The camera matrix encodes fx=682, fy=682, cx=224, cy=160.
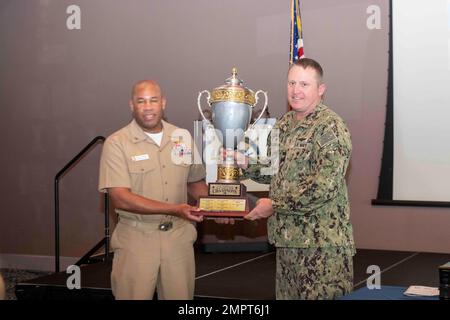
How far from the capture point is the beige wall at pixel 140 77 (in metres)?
5.77

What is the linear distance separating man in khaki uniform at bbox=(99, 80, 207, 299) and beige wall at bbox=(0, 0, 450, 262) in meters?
3.15

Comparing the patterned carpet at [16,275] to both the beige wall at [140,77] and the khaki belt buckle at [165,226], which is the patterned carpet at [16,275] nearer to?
the beige wall at [140,77]

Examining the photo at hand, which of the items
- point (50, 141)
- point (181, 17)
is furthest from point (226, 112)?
point (50, 141)

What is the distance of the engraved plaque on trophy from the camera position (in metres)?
3.05

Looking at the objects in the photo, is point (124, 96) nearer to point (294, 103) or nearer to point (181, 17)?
point (181, 17)

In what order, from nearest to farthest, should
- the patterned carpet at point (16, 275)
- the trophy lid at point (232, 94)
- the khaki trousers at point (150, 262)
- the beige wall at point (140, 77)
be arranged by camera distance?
the khaki trousers at point (150, 262) → the trophy lid at point (232, 94) → the beige wall at point (140, 77) → the patterned carpet at point (16, 275)

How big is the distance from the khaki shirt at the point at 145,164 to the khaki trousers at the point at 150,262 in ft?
0.22

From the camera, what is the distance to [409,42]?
5.59 meters

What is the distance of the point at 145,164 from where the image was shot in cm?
292

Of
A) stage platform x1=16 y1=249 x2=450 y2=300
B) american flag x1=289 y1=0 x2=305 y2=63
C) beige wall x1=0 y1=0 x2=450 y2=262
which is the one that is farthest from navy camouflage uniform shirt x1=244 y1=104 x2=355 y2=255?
beige wall x1=0 y1=0 x2=450 y2=262

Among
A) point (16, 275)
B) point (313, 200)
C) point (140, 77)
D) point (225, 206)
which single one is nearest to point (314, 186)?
point (313, 200)

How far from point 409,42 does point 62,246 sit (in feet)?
12.9

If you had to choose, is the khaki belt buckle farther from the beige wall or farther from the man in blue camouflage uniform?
the beige wall

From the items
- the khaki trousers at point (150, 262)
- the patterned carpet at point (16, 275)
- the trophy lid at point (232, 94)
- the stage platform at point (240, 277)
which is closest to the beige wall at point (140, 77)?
the patterned carpet at point (16, 275)
